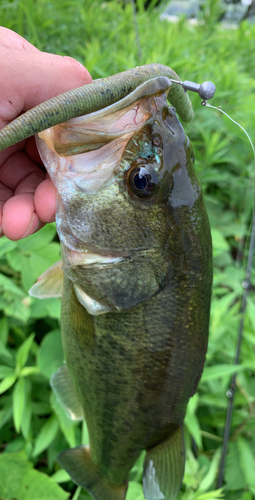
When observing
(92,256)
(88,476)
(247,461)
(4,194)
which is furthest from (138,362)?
(247,461)

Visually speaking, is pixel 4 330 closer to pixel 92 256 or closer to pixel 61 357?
pixel 61 357

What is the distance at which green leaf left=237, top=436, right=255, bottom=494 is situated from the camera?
1.77 metres

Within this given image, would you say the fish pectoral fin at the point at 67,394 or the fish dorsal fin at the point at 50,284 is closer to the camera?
the fish dorsal fin at the point at 50,284

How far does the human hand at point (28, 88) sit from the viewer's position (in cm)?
93

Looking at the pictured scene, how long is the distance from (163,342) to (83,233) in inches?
15.7

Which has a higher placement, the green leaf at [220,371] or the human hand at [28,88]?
the human hand at [28,88]

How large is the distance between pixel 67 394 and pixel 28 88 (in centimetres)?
111

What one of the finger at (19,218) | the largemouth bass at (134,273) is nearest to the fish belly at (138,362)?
the largemouth bass at (134,273)

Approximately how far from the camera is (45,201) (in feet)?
3.52

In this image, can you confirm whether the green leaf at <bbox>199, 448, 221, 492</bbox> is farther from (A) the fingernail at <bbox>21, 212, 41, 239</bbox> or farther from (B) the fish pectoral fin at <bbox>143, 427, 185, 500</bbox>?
(A) the fingernail at <bbox>21, 212, 41, 239</bbox>

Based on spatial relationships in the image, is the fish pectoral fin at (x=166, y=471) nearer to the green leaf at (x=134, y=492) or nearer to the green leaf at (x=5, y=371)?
the green leaf at (x=134, y=492)

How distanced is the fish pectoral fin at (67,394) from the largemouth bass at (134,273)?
0.16m

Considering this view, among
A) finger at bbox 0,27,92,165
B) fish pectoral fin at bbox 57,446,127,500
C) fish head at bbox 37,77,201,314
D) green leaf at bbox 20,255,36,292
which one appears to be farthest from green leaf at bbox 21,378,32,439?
finger at bbox 0,27,92,165

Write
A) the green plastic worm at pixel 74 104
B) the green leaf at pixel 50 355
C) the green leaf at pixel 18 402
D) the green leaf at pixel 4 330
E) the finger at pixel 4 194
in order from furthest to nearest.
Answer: the green leaf at pixel 4 330
the green leaf at pixel 50 355
the green leaf at pixel 18 402
the finger at pixel 4 194
the green plastic worm at pixel 74 104
